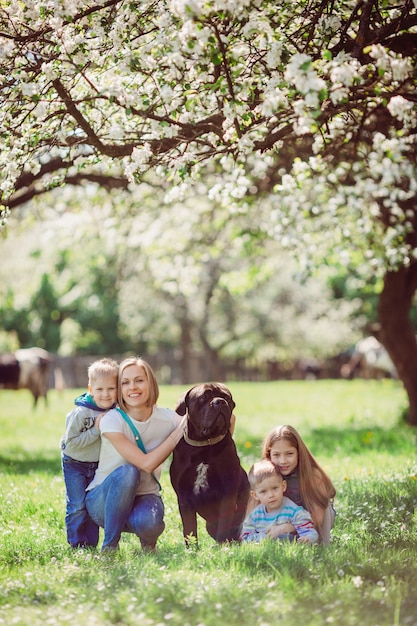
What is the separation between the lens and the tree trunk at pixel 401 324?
13.7 m

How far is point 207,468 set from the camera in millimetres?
5574

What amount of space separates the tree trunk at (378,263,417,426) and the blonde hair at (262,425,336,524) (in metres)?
8.36

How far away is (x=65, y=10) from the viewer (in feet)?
17.4

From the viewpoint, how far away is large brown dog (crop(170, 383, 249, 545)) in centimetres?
552

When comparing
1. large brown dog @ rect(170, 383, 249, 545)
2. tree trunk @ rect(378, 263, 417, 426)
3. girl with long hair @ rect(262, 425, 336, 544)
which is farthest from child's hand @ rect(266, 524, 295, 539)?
tree trunk @ rect(378, 263, 417, 426)

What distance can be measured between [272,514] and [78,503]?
1541 millimetres

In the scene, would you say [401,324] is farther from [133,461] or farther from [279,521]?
[133,461]

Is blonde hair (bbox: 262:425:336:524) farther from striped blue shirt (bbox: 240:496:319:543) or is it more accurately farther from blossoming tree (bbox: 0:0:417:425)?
blossoming tree (bbox: 0:0:417:425)

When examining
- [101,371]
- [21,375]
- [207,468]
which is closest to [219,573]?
[207,468]

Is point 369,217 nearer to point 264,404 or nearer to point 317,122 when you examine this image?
point 317,122

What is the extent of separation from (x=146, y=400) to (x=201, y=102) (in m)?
2.49

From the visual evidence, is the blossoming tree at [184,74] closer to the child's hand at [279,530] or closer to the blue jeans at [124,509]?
the blue jeans at [124,509]

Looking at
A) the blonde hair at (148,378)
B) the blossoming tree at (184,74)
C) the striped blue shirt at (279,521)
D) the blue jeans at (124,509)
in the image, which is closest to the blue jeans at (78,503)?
the blue jeans at (124,509)

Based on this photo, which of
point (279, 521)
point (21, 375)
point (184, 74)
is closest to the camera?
point (279, 521)
